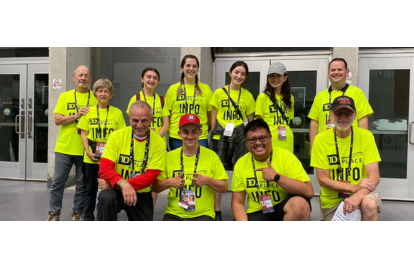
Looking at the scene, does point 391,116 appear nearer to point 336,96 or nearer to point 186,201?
point 336,96

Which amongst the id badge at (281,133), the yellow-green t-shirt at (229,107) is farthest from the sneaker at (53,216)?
the id badge at (281,133)

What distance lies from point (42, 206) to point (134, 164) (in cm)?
274

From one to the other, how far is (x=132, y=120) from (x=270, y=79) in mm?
1819

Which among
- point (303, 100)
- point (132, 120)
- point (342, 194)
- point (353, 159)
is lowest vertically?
point (342, 194)

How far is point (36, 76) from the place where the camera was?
6.89 meters

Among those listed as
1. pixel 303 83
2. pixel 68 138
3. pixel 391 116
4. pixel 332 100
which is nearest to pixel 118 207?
pixel 68 138

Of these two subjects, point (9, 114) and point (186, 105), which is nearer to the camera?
point (186, 105)

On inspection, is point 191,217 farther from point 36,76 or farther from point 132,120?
point 36,76

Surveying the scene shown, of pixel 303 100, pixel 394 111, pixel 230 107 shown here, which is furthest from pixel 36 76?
pixel 394 111

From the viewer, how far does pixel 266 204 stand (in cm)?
287

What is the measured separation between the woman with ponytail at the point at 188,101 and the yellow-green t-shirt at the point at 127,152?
3.50ft

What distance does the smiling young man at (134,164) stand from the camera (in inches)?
117

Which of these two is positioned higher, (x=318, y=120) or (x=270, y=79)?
(x=270, y=79)

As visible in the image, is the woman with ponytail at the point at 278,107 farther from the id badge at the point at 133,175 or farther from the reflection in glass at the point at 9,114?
the reflection in glass at the point at 9,114
